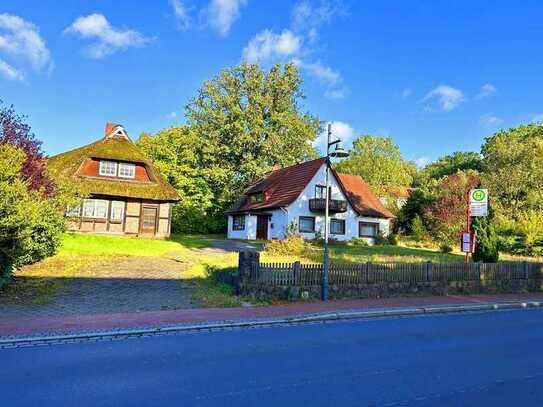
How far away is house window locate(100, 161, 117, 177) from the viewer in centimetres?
3447

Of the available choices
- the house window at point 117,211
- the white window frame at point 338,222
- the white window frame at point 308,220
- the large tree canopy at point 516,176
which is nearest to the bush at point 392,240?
the white window frame at point 338,222

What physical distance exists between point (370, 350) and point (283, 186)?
32.8 m

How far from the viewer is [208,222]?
4956 centimetres

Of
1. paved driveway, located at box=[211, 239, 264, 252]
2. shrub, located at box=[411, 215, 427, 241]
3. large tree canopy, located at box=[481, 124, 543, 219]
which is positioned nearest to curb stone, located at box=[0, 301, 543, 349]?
paved driveway, located at box=[211, 239, 264, 252]

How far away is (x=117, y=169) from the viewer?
34.9 meters

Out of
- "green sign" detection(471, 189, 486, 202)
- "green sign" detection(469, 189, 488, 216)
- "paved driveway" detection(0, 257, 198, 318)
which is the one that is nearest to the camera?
"paved driveway" detection(0, 257, 198, 318)

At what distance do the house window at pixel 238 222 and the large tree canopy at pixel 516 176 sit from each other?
25516mm

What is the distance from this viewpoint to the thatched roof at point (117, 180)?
33.2m

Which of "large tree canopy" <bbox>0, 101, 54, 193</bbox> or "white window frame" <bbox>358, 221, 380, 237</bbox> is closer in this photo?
"large tree canopy" <bbox>0, 101, 54, 193</bbox>

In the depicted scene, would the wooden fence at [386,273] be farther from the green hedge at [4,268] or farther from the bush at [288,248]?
the green hedge at [4,268]

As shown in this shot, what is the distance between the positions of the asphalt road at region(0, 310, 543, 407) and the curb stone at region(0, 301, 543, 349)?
52 centimetres

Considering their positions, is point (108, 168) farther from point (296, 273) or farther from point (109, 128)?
point (296, 273)

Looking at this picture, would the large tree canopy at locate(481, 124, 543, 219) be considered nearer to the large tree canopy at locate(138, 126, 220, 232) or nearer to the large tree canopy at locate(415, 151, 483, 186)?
the large tree canopy at locate(415, 151, 483, 186)

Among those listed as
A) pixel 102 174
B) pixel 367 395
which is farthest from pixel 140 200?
pixel 367 395
